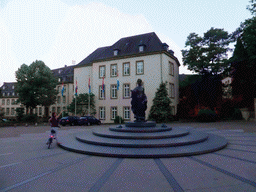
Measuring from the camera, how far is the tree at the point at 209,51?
28.0 metres

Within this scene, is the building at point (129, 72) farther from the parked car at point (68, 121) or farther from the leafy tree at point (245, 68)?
the leafy tree at point (245, 68)

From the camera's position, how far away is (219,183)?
14.4ft

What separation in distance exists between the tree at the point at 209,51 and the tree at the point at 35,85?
29.8 m

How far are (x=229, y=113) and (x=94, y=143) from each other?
28366mm

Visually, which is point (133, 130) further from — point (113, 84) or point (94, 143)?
point (113, 84)

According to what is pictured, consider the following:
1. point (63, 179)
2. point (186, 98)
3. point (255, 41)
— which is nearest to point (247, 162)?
point (63, 179)

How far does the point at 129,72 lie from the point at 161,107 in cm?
885

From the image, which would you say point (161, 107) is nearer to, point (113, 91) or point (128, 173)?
point (113, 91)

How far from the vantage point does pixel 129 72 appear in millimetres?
30469

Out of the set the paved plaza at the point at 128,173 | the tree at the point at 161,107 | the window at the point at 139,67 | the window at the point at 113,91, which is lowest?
the paved plaza at the point at 128,173

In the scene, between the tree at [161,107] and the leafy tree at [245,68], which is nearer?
the leafy tree at [245,68]

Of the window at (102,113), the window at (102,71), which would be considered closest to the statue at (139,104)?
the window at (102,113)

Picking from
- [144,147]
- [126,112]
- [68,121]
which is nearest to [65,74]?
[68,121]

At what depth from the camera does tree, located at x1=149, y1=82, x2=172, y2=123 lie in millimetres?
26047
